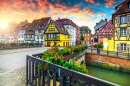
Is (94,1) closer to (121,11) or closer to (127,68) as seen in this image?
(121,11)

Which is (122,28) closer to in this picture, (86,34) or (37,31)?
(37,31)

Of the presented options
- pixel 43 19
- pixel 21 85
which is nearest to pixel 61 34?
pixel 43 19

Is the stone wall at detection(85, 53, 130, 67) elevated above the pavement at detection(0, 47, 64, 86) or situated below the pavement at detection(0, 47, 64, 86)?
below

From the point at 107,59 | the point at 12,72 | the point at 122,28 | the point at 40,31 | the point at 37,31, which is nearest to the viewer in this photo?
the point at 12,72

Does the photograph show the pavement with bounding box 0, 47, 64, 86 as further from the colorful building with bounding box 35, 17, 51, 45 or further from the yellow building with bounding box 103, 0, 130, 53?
the colorful building with bounding box 35, 17, 51, 45

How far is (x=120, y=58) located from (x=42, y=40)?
32.3 meters

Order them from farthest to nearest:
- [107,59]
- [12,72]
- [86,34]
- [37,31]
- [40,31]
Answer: [86,34] < [37,31] < [40,31] < [107,59] < [12,72]

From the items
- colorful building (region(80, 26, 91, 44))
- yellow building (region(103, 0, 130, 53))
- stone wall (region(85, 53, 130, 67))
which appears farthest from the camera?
colorful building (region(80, 26, 91, 44))

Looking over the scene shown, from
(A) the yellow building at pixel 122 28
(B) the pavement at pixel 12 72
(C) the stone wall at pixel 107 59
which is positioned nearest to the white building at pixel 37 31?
(C) the stone wall at pixel 107 59

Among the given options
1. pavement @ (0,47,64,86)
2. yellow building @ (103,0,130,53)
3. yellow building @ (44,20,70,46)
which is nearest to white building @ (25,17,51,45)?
yellow building @ (44,20,70,46)

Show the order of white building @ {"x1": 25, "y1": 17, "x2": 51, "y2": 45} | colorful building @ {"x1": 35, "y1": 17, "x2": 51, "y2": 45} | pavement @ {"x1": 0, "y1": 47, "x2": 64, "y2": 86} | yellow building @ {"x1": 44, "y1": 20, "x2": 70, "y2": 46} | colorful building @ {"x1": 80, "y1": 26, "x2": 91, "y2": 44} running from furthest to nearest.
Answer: colorful building @ {"x1": 80, "y1": 26, "x2": 91, "y2": 44} → white building @ {"x1": 25, "y1": 17, "x2": 51, "y2": 45} → colorful building @ {"x1": 35, "y1": 17, "x2": 51, "y2": 45} → yellow building @ {"x1": 44, "y1": 20, "x2": 70, "y2": 46} → pavement @ {"x1": 0, "y1": 47, "x2": 64, "y2": 86}

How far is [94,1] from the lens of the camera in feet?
61.7

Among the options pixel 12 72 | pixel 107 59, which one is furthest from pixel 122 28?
pixel 12 72

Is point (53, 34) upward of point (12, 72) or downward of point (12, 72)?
upward
